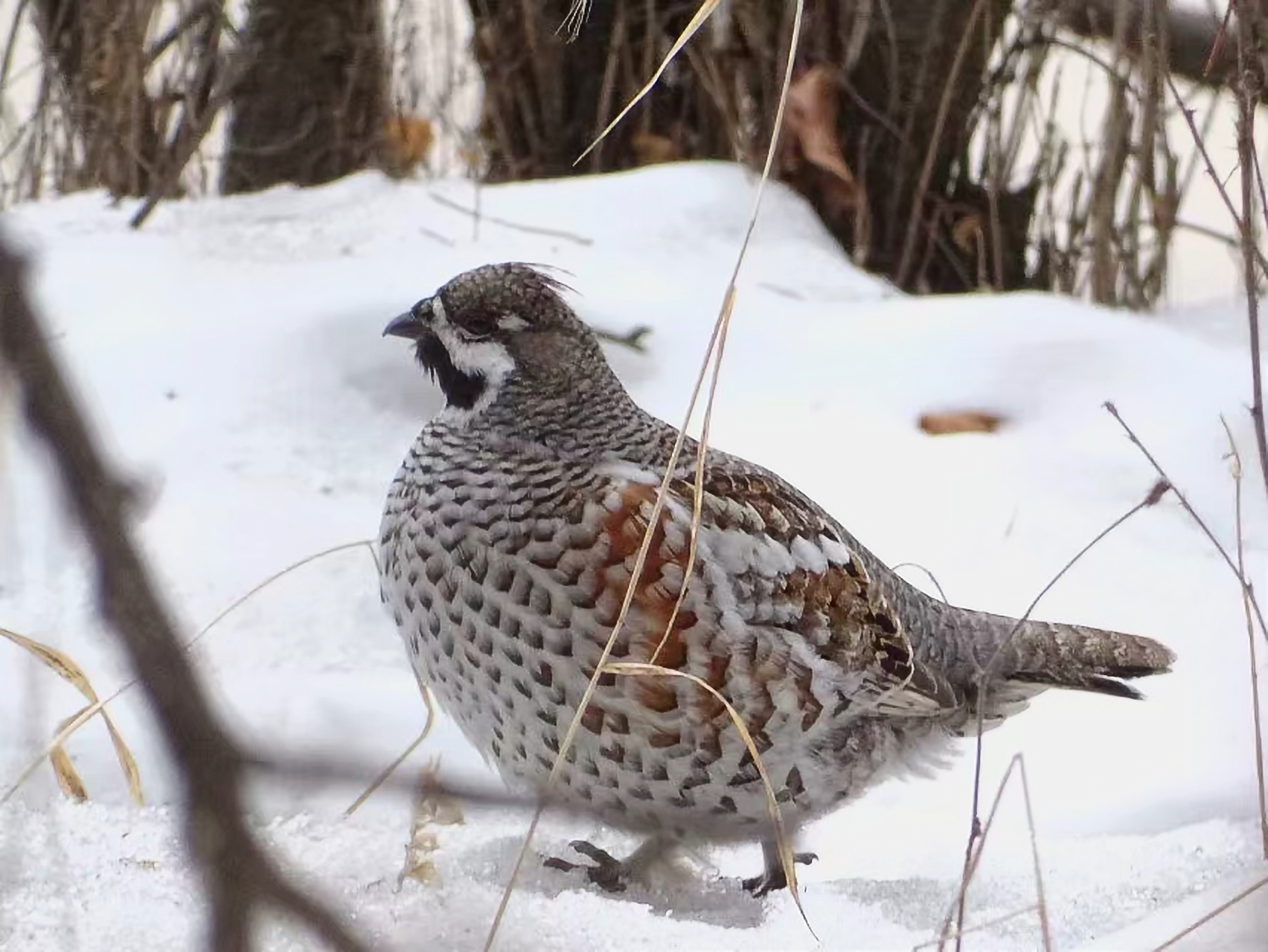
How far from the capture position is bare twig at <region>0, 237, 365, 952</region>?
1.59ft

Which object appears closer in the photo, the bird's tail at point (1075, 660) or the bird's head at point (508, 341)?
the bird's head at point (508, 341)

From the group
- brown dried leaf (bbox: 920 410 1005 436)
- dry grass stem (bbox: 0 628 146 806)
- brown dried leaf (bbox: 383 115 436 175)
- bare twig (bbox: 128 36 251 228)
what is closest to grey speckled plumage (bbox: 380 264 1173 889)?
dry grass stem (bbox: 0 628 146 806)

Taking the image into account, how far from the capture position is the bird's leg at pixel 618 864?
2303mm

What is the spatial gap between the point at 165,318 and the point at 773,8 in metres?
2.13

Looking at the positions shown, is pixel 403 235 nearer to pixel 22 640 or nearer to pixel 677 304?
pixel 677 304

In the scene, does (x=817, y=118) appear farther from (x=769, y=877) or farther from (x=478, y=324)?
(x=769, y=877)

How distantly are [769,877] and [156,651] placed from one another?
193 cm

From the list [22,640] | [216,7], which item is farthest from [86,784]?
[216,7]

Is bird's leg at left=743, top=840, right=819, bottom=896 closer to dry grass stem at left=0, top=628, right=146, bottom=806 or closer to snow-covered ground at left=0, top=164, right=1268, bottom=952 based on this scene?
snow-covered ground at left=0, top=164, right=1268, bottom=952

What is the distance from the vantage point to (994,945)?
2.00m

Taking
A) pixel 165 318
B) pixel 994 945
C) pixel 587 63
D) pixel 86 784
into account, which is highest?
pixel 587 63

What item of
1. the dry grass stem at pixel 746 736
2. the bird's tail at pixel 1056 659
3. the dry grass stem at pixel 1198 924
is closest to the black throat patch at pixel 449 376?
the dry grass stem at pixel 746 736

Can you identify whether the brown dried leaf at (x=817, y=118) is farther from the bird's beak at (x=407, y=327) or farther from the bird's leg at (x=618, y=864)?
the bird's leg at (x=618, y=864)

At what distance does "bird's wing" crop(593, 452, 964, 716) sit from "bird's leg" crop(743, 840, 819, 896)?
0.76 feet
